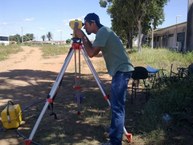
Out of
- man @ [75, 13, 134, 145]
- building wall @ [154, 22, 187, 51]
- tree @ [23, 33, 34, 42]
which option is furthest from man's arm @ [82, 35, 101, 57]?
tree @ [23, 33, 34, 42]

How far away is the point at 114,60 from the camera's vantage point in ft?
14.3

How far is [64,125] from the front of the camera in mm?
5832

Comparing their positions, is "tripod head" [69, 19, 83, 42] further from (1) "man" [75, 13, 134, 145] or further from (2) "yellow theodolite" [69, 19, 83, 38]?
(1) "man" [75, 13, 134, 145]

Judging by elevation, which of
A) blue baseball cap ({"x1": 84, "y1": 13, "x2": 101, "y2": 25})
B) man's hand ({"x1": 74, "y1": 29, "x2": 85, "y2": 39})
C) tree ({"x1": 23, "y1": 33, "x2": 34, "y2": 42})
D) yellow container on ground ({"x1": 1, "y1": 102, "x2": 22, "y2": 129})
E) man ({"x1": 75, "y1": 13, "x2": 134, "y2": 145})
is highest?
tree ({"x1": 23, "y1": 33, "x2": 34, "y2": 42})

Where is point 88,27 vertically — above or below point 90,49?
above

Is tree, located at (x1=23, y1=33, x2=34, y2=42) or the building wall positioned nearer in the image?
the building wall

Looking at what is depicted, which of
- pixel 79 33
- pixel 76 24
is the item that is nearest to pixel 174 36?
pixel 76 24

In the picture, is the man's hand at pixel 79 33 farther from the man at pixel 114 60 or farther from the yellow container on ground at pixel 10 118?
the yellow container on ground at pixel 10 118

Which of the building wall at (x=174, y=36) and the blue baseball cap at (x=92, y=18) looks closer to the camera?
the blue baseball cap at (x=92, y=18)

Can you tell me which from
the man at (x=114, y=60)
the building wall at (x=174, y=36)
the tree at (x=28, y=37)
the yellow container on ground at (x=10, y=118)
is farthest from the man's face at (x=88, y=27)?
the tree at (x=28, y=37)

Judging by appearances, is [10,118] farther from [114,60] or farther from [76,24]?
[114,60]

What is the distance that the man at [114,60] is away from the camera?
4.29 m

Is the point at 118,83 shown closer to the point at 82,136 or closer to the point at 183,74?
the point at 82,136

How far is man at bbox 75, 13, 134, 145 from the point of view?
14.1 ft
